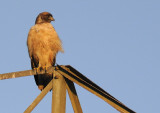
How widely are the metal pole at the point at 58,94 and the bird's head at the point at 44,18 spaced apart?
411cm

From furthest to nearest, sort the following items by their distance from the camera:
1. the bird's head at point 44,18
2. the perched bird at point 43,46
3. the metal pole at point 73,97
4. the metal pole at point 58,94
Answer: the bird's head at point 44,18
the perched bird at point 43,46
the metal pole at point 73,97
the metal pole at point 58,94

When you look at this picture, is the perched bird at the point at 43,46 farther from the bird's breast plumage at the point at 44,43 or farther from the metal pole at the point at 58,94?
the metal pole at the point at 58,94

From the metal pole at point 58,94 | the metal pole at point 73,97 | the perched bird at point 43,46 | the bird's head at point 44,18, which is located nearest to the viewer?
the metal pole at point 58,94

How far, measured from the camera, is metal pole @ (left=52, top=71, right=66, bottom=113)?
9.53ft

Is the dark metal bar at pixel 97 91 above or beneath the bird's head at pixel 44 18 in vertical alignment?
beneath

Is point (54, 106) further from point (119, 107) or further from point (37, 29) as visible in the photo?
point (37, 29)

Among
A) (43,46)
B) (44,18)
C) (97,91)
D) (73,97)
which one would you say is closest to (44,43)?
(43,46)

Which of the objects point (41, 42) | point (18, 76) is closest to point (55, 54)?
point (41, 42)

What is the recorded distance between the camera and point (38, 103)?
3.04 metres

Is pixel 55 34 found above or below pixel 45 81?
above

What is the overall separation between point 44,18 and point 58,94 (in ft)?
14.5

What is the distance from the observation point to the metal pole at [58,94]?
9.53ft

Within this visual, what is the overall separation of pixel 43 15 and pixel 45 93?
4.39 m

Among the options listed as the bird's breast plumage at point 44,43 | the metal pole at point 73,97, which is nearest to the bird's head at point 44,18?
the bird's breast plumage at point 44,43
